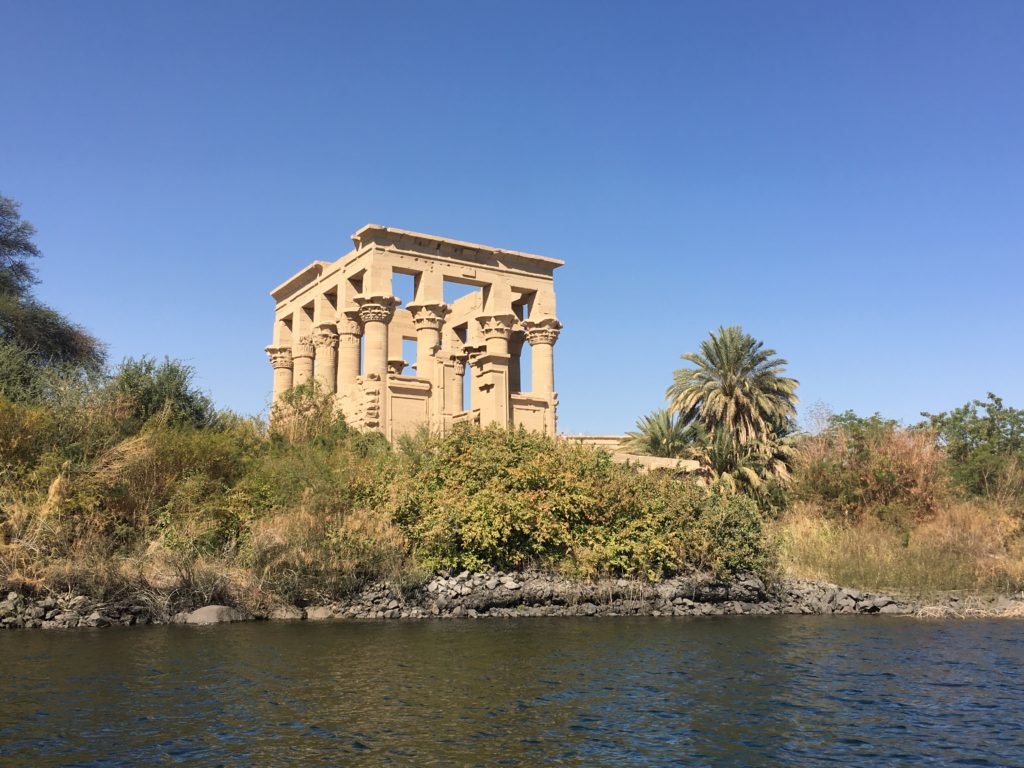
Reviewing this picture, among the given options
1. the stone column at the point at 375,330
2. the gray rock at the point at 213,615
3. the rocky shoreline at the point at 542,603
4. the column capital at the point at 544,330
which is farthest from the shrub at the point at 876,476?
the gray rock at the point at 213,615

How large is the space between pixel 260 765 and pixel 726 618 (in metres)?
13.8

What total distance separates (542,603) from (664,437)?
15.6m

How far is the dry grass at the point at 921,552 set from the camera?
2256 centimetres

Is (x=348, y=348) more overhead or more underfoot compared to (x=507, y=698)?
more overhead

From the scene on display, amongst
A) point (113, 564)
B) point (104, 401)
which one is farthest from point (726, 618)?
point (104, 401)

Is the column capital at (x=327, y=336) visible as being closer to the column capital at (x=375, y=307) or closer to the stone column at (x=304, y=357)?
the stone column at (x=304, y=357)

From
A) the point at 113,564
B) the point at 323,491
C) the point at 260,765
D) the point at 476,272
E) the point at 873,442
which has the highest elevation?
the point at 476,272

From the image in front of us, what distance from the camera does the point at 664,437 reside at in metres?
34.7

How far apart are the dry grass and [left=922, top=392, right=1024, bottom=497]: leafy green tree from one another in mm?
2223

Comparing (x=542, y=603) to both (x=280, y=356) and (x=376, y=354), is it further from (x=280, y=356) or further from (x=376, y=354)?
(x=280, y=356)

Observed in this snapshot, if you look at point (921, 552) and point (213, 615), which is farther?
point (921, 552)

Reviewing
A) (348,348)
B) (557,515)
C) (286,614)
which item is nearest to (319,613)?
(286,614)

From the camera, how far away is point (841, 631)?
1708cm

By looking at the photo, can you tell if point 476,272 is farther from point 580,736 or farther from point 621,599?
point 580,736
